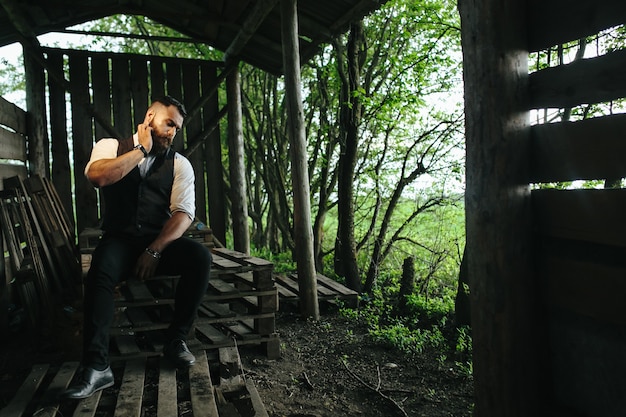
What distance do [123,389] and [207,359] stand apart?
71 centimetres

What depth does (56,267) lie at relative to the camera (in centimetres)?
529

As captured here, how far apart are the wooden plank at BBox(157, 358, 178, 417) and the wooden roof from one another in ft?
13.1

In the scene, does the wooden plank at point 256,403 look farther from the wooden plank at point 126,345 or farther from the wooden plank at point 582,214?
the wooden plank at point 582,214

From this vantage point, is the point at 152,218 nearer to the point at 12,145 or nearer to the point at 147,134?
the point at 147,134

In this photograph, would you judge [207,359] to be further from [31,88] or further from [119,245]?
[31,88]

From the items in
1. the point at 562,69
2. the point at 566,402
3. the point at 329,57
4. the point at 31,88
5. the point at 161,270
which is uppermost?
the point at 329,57

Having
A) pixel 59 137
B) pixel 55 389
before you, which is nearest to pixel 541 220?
pixel 55 389

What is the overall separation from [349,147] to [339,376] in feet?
12.9

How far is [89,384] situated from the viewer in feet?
9.60

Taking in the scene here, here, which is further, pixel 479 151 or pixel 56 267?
pixel 56 267

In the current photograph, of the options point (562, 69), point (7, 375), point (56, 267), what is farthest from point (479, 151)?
point (56, 267)

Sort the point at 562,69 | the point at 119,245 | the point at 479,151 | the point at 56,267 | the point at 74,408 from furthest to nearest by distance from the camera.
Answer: the point at 56,267, the point at 119,245, the point at 74,408, the point at 479,151, the point at 562,69

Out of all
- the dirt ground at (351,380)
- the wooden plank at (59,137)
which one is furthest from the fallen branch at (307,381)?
the wooden plank at (59,137)

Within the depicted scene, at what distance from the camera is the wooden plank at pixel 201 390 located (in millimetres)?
2787
